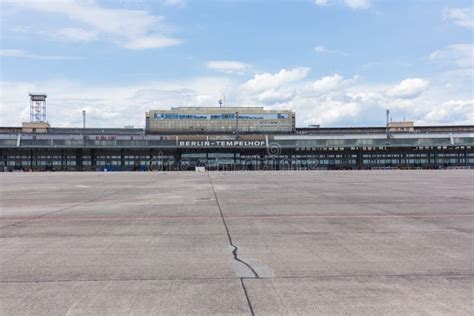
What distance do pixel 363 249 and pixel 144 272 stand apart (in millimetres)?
4691

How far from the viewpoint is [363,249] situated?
9.62 metres

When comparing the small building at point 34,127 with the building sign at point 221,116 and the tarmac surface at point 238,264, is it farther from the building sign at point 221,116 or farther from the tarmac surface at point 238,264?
the tarmac surface at point 238,264

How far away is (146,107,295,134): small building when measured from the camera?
12369cm

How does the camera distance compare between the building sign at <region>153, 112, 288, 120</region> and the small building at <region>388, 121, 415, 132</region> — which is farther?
the small building at <region>388, 121, 415, 132</region>

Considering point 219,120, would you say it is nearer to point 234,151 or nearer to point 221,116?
point 221,116

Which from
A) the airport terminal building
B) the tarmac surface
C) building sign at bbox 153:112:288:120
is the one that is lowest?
the tarmac surface

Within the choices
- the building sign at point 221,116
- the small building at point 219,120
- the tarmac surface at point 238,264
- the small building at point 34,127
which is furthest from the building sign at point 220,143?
the tarmac surface at point 238,264

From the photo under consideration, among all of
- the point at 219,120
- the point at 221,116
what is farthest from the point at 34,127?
the point at 221,116

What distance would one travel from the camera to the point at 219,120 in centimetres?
12525

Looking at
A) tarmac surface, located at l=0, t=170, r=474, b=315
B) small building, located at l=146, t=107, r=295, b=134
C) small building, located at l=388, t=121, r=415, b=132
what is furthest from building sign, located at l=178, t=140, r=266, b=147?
tarmac surface, located at l=0, t=170, r=474, b=315

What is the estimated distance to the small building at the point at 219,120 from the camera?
123688 millimetres

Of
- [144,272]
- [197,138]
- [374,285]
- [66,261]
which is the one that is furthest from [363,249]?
[197,138]

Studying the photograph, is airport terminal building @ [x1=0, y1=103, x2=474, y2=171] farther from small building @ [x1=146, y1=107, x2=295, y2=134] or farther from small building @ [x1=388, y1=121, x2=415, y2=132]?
small building @ [x1=388, y1=121, x2=415, y2=132]

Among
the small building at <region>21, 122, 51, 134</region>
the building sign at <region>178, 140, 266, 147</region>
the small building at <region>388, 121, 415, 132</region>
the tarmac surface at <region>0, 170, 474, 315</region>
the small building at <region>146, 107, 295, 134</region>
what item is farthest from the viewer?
the small building at <region>388, 121, 415, 132</region>
